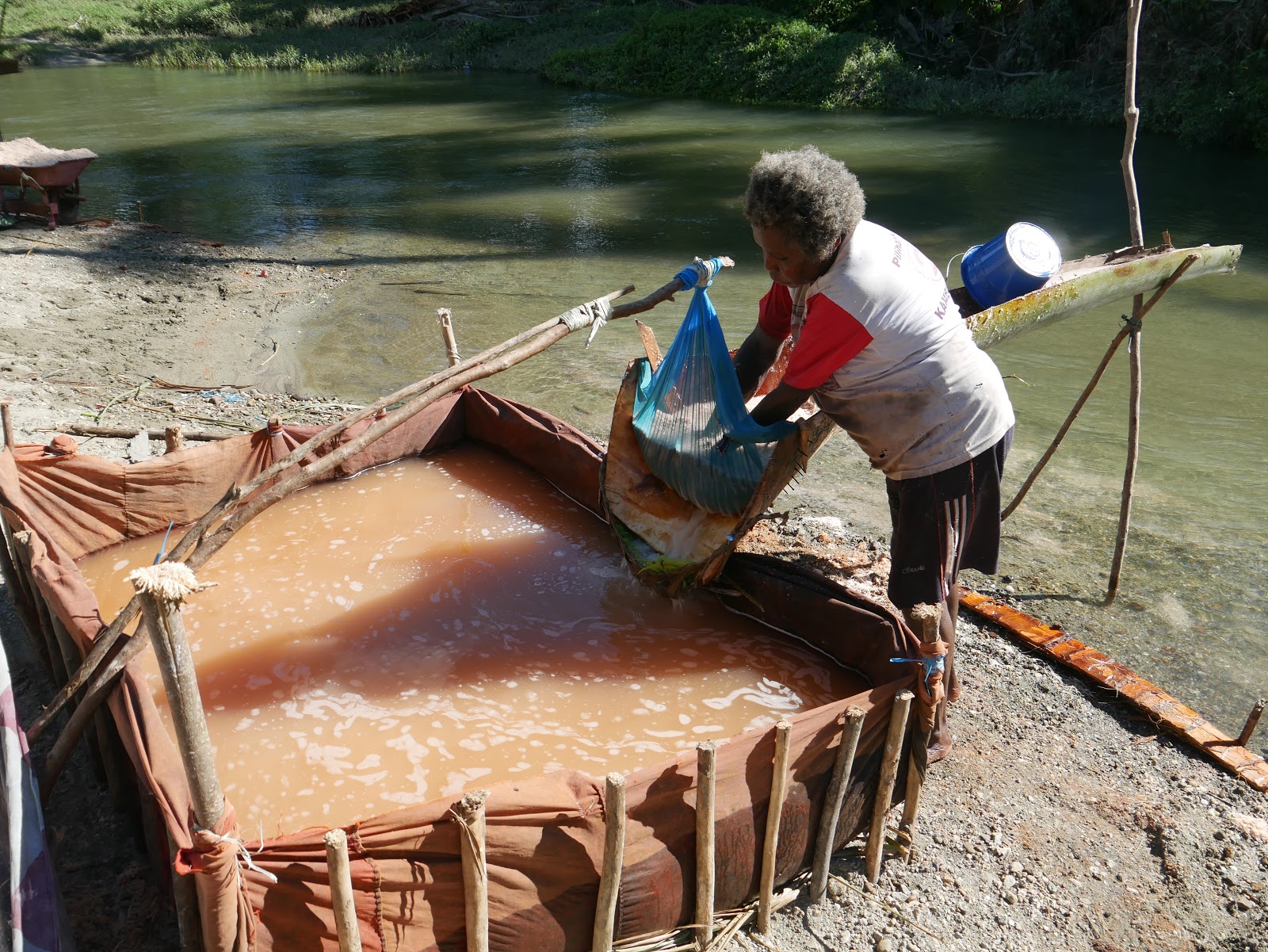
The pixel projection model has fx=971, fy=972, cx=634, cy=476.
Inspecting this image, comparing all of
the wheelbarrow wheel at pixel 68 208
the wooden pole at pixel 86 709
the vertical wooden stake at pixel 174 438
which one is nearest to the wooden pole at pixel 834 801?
the wooden pole at pixel 86 709

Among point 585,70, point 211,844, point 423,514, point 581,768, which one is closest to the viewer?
point 211,844

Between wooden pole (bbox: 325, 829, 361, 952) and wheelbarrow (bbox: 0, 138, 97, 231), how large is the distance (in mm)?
7956

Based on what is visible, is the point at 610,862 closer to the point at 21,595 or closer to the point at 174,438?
the point at 21,595

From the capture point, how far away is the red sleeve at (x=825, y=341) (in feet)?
7.89

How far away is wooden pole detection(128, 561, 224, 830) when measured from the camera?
1.72 meters

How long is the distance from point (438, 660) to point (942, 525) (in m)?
1.64

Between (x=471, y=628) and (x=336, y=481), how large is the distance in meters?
1.24

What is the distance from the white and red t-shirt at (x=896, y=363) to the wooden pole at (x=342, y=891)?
154 cm

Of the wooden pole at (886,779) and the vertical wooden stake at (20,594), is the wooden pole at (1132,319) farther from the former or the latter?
the vertical wooden stake at (20,594)

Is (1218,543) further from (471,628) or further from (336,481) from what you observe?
(336,481)

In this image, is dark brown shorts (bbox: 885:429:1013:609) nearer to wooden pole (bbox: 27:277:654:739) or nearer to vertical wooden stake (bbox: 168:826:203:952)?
wooden pole (bbox: 27:277:654:739)

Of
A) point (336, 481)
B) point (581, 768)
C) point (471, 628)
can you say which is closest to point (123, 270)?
point (336, 481)

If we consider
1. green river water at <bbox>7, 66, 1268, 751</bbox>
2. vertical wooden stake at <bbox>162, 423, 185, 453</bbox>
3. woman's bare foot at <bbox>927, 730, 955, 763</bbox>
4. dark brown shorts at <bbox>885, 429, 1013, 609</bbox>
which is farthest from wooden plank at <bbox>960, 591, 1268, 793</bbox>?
vertical wooden stake at <bbox>162, 423, 185, 453</bbox>

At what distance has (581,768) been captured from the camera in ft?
9.09
